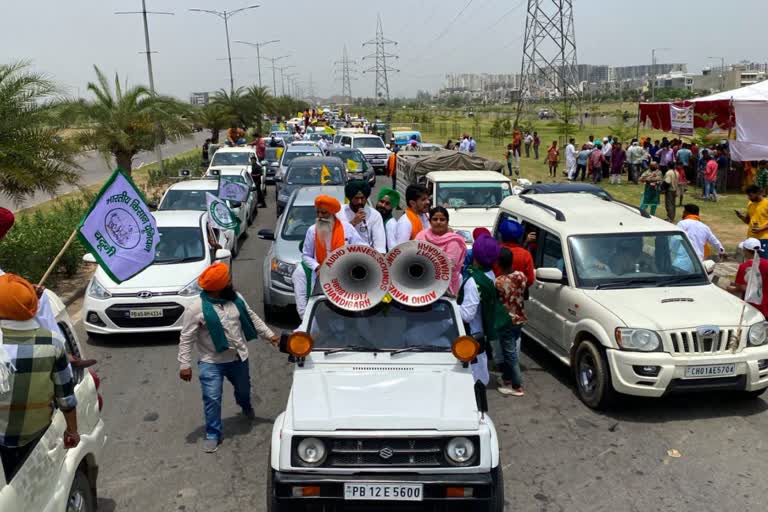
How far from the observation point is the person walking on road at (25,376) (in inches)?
146

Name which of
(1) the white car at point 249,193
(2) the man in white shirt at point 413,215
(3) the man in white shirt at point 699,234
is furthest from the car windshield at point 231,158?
(3) the man in white shirt at point 699,234

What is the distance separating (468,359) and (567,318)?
3205 millimetres

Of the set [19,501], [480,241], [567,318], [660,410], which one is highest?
[480,241]

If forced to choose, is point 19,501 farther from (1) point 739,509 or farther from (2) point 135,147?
(2) point 135,147

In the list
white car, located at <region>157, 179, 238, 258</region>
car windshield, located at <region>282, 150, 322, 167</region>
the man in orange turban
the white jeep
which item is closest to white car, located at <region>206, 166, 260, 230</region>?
white car, located at <region>157, 179, 238, 258</region>

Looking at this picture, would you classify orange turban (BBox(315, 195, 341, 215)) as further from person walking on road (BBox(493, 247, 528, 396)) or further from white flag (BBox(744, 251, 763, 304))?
white flag (BBox(744, 251, 763, 304))

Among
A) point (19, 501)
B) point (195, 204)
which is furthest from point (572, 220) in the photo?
point (195, 204)

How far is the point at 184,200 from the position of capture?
16078 millimetres

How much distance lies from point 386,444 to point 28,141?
10454 millimetres

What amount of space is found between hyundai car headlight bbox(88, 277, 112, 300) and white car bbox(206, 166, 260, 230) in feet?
24.1

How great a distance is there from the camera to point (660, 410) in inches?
298

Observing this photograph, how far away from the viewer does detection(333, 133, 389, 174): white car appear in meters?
33.5

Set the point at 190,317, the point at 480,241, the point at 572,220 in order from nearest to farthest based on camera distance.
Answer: the point at 190,317, the point at 480,241, the point at 572,220

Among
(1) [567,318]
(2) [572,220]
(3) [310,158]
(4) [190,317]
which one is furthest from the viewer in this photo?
(3) [310,158]
